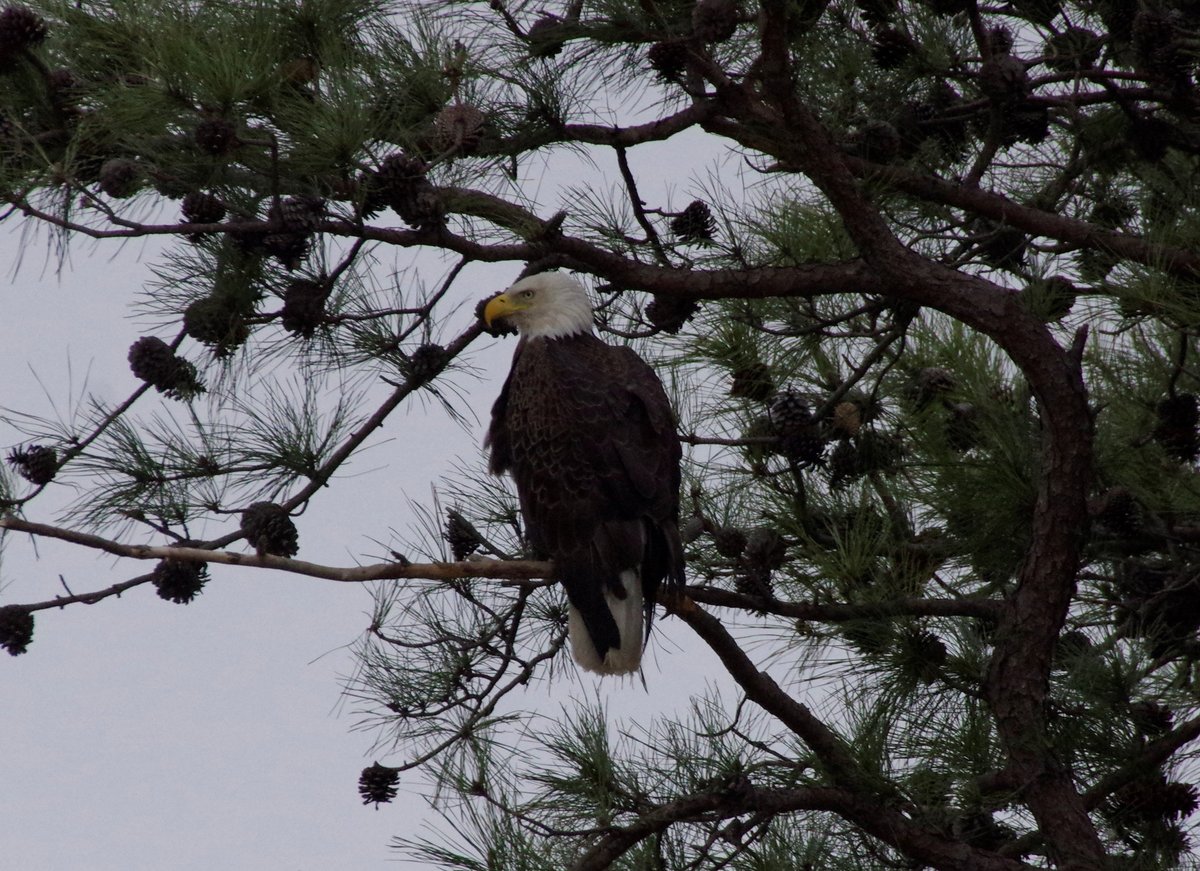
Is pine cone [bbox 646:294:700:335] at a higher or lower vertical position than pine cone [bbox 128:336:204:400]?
higher

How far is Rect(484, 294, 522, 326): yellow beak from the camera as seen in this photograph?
10.6 feet

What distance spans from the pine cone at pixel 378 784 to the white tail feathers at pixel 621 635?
454mm

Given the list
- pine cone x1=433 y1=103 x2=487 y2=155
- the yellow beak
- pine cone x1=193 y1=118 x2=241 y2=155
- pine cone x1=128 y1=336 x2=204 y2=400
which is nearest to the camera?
pine cone x1=193 y1=118 x2=241 y2=155

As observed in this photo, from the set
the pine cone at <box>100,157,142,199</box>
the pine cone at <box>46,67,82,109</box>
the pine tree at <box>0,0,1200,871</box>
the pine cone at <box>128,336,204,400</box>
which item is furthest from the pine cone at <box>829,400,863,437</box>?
the pine cone at <box>46,67,82,109</box>

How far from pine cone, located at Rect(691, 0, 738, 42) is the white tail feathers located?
110 centimetres

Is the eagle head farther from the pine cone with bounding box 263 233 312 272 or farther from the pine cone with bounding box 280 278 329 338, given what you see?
the pine cone with bounding box 263 233 312 272

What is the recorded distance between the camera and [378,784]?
2.80 meters

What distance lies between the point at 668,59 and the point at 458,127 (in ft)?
1.30

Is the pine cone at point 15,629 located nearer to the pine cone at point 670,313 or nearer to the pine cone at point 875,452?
the pine cone at point 670,313

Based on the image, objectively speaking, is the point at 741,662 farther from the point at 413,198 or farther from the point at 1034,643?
the point at 413,198

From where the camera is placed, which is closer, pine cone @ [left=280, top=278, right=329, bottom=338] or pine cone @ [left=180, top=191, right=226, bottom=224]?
pine cone @ [left=180, top=191, right=226, bottom=224]

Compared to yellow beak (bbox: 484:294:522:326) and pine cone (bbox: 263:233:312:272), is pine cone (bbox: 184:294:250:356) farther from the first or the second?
yellow beak (bbox: 484:294:522:326)

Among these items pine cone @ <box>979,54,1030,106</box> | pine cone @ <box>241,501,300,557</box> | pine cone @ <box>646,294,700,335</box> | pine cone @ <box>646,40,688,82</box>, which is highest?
pine cone @ <box>979,54,1030,106</box>

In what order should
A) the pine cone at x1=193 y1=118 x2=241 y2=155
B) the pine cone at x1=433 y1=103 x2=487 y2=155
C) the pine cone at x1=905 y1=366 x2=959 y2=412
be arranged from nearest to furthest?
A: the pine cone at x1=193 y1=118 x2=241 y2=155 < the pine cone at x1=433 y1=103 x2=487 y2=155 < the pine cone at x1=905 y1=366 x2=959 y2=412
